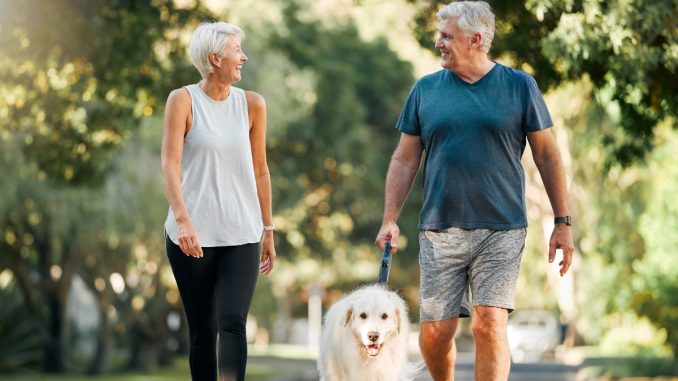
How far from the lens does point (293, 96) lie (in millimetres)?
38031

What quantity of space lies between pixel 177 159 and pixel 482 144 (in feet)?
5.15

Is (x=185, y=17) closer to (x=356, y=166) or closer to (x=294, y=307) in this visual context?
(x=356, y=166)

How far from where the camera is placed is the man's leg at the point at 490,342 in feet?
25.1

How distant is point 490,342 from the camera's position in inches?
303

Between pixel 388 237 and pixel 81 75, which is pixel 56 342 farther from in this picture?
pixel 388 237

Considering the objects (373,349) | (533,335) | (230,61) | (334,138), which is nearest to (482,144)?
(373,349)

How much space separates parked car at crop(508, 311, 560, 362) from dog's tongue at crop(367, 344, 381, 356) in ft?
151

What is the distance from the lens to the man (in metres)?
7.66

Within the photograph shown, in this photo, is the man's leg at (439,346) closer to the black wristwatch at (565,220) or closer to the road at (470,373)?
the black wristwatch at (565,220)

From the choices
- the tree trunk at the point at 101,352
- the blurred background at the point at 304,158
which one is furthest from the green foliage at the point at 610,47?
the tree trunk at the point at 101,352

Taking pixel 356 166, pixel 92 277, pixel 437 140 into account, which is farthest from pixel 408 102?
pixel 356 166

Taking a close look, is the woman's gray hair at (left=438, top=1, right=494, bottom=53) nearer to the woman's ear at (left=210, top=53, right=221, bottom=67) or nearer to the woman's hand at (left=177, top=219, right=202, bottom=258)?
the woman's ear at (left=210, top=53, right=221, bottom=67)

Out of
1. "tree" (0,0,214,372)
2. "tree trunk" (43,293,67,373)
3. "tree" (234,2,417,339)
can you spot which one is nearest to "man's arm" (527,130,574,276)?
"tree" (0,0,214,372)

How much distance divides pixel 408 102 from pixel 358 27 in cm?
3912
